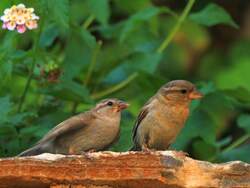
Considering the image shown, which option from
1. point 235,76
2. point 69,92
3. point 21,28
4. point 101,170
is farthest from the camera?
point 235,76

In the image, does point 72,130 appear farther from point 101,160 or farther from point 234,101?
point 234,101

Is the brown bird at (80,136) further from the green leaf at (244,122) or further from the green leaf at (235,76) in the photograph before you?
the green leaf at (235,76)

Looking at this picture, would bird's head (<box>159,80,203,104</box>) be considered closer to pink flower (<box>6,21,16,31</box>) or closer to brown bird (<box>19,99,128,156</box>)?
brown bird (<box>19,99,128,156</box>)

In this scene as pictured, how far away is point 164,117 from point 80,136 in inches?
22.8

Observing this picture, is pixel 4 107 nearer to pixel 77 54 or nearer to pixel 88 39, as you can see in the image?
pixel 88 39

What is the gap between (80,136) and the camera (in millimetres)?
6387

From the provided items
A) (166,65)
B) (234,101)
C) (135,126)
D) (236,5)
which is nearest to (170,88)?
(135,126)

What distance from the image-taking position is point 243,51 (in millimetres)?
10953

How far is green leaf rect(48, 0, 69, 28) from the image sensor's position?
6684 millimetres

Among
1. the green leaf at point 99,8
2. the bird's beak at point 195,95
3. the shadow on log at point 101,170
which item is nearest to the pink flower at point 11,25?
the green leaf at point 99,8

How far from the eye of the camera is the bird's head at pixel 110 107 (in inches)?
259

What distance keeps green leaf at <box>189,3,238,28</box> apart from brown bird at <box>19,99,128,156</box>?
4.80 ft

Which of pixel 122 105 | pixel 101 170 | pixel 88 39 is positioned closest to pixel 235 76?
pixel 88 39

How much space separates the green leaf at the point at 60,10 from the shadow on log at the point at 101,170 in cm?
122
